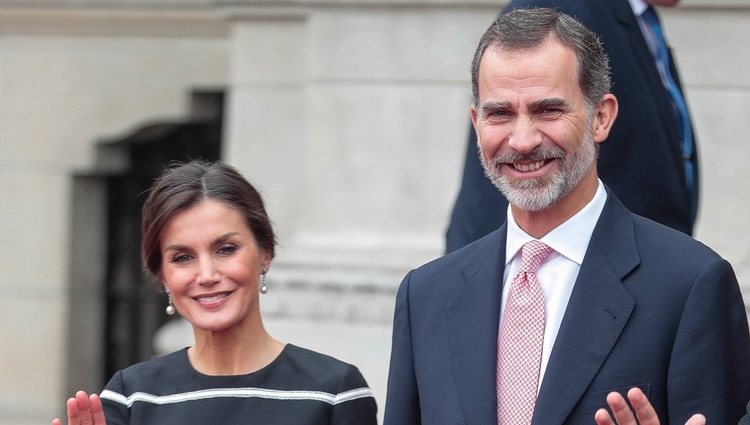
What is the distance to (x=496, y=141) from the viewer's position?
353 centimetres

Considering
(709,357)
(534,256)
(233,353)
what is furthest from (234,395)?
(709,357)

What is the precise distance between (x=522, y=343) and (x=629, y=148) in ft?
3.69

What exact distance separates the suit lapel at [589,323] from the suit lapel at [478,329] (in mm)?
132

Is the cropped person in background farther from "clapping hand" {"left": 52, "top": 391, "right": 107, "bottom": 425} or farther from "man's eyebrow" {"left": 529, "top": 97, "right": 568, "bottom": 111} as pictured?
"man's eyebrow" {"left": 529, "top": 97, "right": 568, "bottom": 111}

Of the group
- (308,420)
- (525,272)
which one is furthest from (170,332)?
(525,272)

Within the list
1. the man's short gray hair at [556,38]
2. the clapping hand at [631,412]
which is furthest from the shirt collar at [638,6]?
the clapping hand at [631,412]

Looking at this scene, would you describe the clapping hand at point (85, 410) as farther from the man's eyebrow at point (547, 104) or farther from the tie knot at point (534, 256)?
the man's eyebrow at point (547, 104)

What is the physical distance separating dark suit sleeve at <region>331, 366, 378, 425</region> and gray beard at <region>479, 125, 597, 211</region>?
2.75 feet

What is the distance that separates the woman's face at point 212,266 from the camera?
4.17 m

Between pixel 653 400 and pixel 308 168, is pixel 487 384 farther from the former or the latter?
pixel 308 168

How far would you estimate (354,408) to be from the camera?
414 centimetres

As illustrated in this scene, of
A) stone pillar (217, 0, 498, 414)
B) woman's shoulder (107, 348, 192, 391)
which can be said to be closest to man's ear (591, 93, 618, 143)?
woman's shoulder (107, 348, 192, 391)

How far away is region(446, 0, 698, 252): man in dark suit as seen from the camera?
176 inches

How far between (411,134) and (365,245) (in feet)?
1.63
